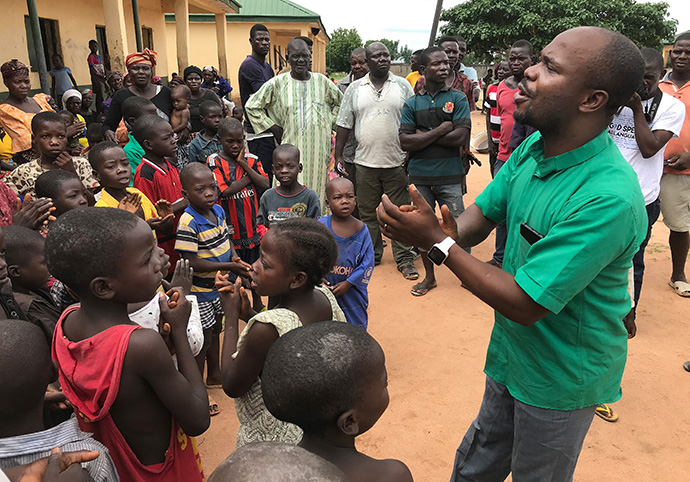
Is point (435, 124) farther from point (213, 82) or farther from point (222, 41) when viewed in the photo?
point (222, 41)

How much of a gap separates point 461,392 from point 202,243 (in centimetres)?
202

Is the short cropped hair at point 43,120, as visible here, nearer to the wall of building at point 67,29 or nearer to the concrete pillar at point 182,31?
the wall of building at point 67,29

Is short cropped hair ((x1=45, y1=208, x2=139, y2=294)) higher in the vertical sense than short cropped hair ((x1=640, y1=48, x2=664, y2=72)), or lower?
lower

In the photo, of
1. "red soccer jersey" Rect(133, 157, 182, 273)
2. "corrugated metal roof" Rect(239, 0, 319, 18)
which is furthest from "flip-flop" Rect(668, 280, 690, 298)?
"corrugated metal roof" Rect(239, 0, 319, 18)

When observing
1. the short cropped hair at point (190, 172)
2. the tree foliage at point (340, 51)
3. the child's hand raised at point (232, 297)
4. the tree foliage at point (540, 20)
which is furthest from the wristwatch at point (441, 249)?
the tree foliage at point (340, 51)

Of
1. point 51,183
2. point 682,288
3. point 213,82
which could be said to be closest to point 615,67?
point 51,183

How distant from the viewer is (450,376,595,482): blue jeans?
1.82 metres

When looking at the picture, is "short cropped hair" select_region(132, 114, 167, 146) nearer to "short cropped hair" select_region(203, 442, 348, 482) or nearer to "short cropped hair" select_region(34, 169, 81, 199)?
"short cropped hair" select_region(34, 169, 81, 199)

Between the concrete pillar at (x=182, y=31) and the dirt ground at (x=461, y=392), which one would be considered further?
the concrete pillar at (x=182, y=31)

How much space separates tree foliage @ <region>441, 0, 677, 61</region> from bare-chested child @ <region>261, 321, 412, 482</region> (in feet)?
86.4

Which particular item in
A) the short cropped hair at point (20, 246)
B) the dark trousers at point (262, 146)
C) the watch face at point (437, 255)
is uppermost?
the watch face at point (437, 255)

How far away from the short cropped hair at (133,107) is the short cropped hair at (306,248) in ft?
11.3

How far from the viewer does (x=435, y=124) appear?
485 cm

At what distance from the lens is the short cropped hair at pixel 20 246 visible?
2.16 metres
